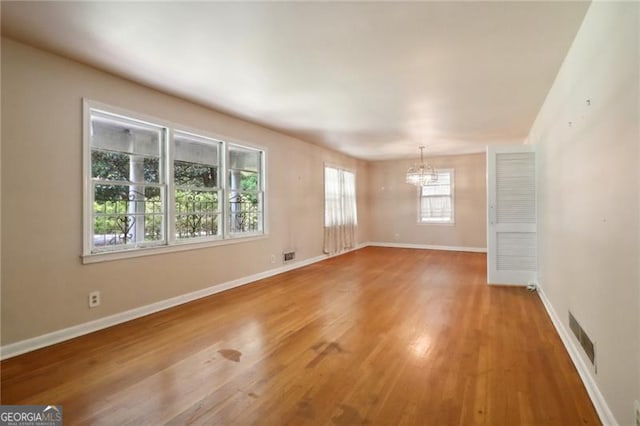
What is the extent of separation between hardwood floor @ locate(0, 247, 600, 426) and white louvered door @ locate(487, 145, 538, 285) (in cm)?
71

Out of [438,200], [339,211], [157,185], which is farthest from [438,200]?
[157,185]

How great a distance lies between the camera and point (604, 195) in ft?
5.98

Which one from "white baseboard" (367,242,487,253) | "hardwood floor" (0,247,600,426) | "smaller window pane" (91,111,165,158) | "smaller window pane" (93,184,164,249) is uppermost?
"smaller window pane" (91,111,165,158)

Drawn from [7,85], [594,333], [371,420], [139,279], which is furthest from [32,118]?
[594,333]

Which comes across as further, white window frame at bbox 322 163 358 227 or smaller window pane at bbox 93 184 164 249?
white window frame at bbox 322 163 358 227

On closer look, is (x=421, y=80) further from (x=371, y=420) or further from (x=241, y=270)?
(x=241, y=270)

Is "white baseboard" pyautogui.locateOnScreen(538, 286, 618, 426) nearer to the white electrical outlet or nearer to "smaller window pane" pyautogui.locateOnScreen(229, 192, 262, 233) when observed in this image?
the white electrical outlet

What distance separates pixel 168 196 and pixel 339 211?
4533 mm

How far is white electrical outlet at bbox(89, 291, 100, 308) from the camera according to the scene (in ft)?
10.1

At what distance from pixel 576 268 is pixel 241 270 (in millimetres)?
3957

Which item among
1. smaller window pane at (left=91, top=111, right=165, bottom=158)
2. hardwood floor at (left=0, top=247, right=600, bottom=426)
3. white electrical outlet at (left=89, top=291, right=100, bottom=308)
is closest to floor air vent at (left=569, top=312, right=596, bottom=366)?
hardwood floor at (left=0, top=247, right=600, bottom=426)

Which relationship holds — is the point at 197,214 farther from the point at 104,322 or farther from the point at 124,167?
the point at 104,322

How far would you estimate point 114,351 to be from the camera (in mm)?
2654

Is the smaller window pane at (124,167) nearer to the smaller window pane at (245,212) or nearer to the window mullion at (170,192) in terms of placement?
the window mullion at (170,192)
